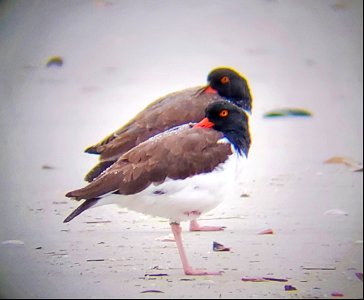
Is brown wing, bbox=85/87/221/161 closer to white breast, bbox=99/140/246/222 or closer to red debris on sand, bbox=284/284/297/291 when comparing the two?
white breast, bbox=99/140/246/222

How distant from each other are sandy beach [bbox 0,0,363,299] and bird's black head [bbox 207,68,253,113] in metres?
0.57

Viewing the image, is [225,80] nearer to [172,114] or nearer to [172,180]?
[172,114]

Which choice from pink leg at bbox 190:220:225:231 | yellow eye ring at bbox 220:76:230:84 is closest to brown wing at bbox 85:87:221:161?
yellow eye ring at bbox 220:76:230:84

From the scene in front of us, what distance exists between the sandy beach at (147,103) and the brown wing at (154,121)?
15.5 inches

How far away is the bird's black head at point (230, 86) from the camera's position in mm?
5027

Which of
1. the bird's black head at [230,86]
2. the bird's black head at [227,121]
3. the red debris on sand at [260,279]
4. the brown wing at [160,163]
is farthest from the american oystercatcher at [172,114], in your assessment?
the red debris on sand at [260,279]

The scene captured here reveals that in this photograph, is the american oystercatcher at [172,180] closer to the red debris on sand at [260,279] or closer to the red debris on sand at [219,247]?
the red debris on sand at [260,279]

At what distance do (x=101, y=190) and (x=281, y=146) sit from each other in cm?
244

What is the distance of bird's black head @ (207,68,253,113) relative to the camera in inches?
198

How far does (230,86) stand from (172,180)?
51.8 inches

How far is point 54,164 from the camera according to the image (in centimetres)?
579

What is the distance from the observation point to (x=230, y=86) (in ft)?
16.5

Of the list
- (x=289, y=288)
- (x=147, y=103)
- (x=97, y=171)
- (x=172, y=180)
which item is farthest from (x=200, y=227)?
(x=147, y=103)

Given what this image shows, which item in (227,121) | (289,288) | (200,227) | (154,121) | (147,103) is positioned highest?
(147,103)
